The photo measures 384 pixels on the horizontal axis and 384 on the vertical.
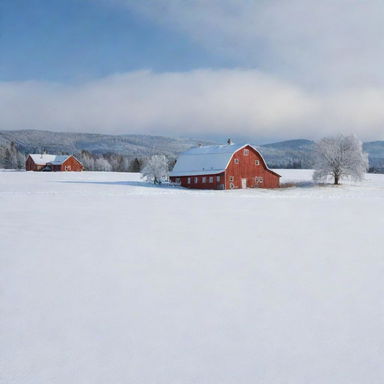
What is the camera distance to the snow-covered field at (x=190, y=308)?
5746 millimetres

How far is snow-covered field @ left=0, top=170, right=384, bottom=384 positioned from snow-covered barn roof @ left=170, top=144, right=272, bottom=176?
3937cm

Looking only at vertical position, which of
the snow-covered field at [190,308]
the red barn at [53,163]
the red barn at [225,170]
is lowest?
the snow-covered field at [190,308]

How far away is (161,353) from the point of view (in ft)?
20.1

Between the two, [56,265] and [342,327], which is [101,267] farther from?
[342,327]

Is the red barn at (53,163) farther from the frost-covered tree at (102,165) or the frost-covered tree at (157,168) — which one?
the frost-covered tree at (157,168)

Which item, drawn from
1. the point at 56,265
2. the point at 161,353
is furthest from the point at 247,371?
the point at 56,265

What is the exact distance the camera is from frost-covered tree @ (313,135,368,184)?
57719 mm

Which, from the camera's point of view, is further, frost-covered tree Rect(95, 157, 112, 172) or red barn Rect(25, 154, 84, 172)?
frost-covered tree Rect(95, 157, 112, 172)

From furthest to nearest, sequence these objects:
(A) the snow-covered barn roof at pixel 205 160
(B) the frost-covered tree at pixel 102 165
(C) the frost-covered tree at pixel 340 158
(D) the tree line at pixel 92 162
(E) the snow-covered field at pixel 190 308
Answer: (B) the frost-covered tree at pixel 102 165, (D) the tree line at pixel 92 162, (C) the frost-covered tree at pixel 340 158, (A) the snow-covered barn roof at pixel 205 160, (E) the snow-covered field at pixel 190 308

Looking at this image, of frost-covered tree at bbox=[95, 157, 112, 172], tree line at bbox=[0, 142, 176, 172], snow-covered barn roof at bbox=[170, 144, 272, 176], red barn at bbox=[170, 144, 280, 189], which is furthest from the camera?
frost-covered tree at bbox=[95, 157, 112, 172]

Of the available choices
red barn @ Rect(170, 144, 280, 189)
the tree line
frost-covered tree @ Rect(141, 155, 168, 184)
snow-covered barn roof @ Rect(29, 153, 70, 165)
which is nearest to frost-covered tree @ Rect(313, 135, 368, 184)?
red barn @ Rect(170, 144, 280, 189)

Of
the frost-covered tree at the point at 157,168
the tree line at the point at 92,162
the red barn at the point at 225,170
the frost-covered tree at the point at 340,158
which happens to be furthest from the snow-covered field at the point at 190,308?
the tree line at the point at 92,162

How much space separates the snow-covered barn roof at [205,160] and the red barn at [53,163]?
44.5m

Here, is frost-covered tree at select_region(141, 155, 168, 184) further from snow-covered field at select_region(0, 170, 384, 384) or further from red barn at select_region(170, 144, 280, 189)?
snow-covered field at select_region(0, 170, 384, 384)
